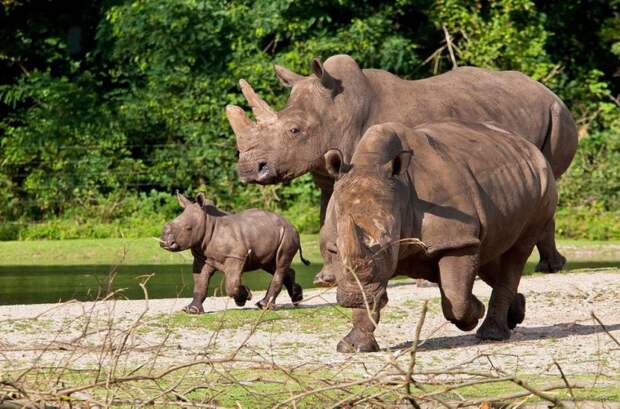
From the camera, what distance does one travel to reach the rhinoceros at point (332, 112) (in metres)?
11.1

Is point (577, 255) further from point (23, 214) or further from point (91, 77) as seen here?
point (91, 77)

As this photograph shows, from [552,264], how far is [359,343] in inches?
255

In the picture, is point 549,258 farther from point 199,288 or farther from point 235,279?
point 199,288

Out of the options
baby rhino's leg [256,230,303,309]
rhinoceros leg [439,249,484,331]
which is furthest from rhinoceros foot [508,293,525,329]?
baby rhino's leg [256,230,303,309]

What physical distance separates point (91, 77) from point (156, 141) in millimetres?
2250

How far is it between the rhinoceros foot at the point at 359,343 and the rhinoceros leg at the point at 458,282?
0.47 m

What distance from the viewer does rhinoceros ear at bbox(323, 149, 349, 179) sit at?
8.34 metres

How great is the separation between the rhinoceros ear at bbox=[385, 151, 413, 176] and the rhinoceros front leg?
3467 mm

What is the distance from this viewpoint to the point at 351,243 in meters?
8.00

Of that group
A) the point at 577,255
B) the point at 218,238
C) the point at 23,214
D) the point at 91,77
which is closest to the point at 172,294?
the point at 218,238

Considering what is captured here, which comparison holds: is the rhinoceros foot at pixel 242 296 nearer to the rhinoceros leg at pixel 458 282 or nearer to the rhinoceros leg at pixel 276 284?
the rhinoceros leg at pixel 276 284

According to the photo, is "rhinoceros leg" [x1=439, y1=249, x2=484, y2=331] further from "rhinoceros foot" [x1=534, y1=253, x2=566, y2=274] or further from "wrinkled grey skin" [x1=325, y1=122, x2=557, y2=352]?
"rhinoceros foot" [x1=534, y1=253, x2=566, y2=274]

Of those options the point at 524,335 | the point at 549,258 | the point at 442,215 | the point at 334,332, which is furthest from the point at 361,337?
the point at 549,258

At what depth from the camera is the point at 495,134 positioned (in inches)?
384
